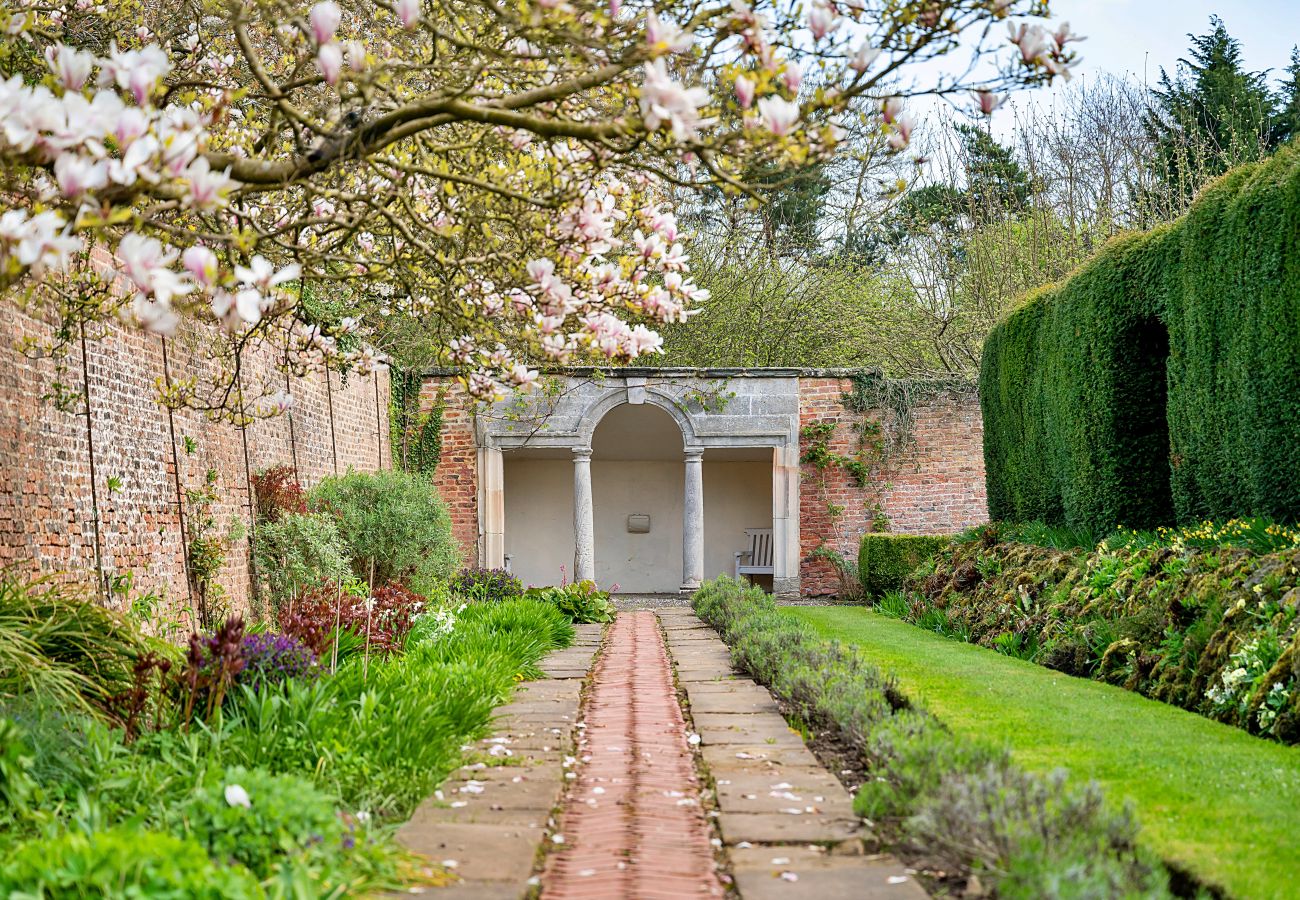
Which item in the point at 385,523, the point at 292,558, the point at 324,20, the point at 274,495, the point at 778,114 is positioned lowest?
the point at 292,558

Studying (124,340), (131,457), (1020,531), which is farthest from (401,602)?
(1020,531)

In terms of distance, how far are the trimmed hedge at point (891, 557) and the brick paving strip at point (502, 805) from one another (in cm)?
768

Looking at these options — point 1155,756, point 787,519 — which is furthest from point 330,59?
point 787,519

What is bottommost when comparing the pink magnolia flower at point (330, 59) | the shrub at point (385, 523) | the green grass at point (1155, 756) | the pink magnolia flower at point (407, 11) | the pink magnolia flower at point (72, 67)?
the green grass at point (1155, 756)

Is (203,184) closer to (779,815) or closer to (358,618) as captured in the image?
(779,815)

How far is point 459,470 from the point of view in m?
14.4

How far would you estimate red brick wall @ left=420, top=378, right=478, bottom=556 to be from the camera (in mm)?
14344

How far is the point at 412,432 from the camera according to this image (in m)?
14.2

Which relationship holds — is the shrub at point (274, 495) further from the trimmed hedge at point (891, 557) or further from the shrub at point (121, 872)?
the shrub at point (121, 872)

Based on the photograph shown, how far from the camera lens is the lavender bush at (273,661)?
4.19 metres

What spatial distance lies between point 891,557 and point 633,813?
944cm

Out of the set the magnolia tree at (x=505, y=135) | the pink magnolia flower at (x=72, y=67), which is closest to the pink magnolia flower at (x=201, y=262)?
the magnolia tree at (x=505, y=135)

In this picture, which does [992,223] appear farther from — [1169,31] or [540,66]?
[540,66]

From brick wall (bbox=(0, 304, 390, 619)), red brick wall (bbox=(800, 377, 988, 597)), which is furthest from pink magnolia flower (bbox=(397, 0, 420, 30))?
red brick wall (bbox=(800, 377, 988, 597))
